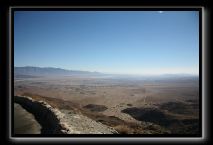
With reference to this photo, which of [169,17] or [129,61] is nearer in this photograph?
[169,17]

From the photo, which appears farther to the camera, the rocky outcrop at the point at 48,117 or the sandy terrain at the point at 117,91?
the sandy terrain at the point at 117,91

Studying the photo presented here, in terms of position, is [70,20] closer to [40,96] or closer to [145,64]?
[145,64]

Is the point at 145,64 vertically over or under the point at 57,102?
over

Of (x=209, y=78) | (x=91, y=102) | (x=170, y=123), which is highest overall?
(x=209, y=78)

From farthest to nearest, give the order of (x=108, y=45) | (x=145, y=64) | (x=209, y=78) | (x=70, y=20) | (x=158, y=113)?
1. (x=158, y=113)
2. (x=108, y=45)
3. (x=145, y=64)
4. (x=70, y=20)
5. (x=209, y=78)

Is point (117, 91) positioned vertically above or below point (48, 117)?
above

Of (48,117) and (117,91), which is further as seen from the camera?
(117,91)

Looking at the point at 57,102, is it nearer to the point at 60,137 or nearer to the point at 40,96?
the point at 40,96

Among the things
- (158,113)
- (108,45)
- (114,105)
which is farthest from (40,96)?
(158,113)

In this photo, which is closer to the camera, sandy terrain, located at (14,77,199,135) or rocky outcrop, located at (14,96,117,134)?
rocky outcrop, located at (14,96,117,134)

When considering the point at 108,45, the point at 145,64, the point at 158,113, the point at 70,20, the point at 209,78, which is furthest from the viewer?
the point at 158,113
